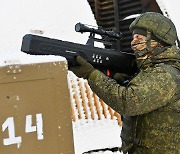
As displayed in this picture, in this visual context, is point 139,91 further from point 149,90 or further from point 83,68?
point 83,68

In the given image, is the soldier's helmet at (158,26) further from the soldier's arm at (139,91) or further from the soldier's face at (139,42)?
the soldier's arm at (139,91)

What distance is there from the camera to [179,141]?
8.05 feet

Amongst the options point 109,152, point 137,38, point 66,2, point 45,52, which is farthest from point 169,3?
point 45,52

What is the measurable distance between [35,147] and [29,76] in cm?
36

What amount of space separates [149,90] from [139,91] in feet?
0.21

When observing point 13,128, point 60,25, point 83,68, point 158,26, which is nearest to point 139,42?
point 158,26

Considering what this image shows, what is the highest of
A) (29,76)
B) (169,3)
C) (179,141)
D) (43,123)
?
(169,3)

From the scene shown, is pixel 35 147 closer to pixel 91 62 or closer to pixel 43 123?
pixel 43 123

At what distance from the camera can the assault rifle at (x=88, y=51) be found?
2.14 meters

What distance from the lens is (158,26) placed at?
2.44 m

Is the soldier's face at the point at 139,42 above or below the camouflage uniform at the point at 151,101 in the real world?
above

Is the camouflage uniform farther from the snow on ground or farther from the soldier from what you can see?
the snow on ground

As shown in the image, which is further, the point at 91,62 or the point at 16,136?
the point at 91,62

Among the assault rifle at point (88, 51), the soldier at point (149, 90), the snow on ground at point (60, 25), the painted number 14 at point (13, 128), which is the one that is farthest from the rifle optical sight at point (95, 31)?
the snow on ground at point (60, 25)
